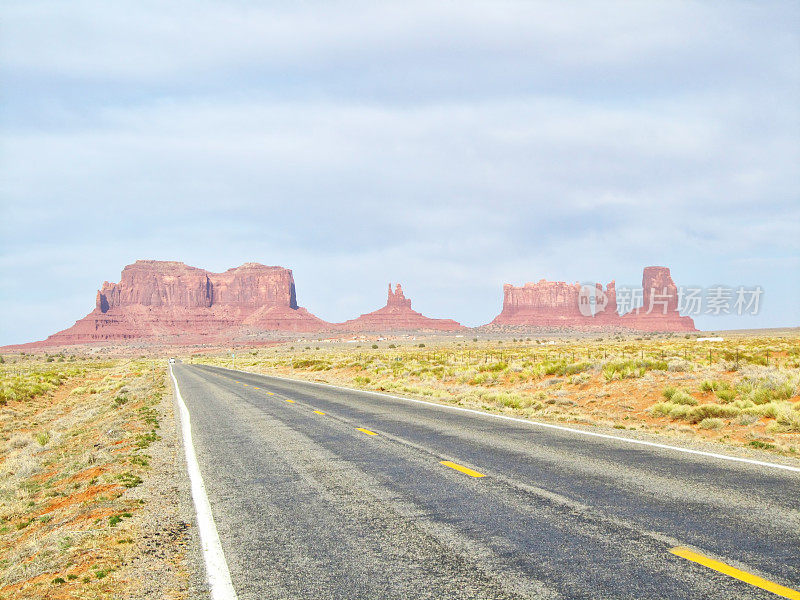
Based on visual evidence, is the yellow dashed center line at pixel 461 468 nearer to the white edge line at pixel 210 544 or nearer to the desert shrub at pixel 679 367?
the white edge line at pixel 210 544

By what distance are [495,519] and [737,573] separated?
2.21 m

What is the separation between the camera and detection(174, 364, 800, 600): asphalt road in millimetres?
4258

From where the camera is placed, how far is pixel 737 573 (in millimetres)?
4211

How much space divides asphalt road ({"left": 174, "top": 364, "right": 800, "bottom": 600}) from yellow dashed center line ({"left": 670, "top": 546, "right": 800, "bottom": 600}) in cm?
7

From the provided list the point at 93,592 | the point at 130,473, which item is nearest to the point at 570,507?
the point at 93,592

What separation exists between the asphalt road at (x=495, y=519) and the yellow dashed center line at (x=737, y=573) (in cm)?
7

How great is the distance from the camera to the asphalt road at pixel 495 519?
4258mm

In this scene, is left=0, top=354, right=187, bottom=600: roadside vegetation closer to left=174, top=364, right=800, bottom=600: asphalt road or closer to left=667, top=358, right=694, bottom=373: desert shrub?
left=174, top=364, right=800, bottom=600: asphalt road

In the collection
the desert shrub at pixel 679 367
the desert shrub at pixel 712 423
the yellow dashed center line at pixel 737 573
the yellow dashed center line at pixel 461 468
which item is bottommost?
the desert shrub at pixel 712 423

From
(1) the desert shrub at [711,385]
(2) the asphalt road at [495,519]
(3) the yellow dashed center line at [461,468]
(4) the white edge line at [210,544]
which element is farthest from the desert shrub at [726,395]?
(4) the white edge line at [210,544]

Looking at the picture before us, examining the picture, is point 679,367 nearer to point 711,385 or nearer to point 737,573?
point 711,385

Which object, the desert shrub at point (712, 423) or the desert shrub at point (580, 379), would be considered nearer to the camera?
the desert shrub at point (712, 423)

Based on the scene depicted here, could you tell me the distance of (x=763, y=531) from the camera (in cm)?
520

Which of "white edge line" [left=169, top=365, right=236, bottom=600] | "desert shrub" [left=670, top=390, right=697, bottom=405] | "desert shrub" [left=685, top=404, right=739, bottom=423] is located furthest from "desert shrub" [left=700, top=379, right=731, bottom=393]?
"white edge line" [left=169, top=365, right=236, bottom=600]
